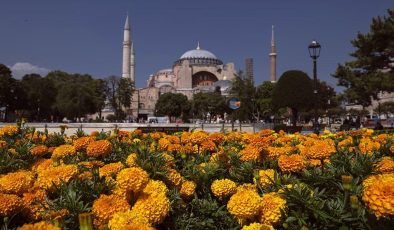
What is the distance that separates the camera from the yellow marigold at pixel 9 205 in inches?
86.0

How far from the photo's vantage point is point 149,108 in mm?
99188

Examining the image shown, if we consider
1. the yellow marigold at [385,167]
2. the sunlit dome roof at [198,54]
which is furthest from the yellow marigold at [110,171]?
the sunlit dome roof at [198,54]

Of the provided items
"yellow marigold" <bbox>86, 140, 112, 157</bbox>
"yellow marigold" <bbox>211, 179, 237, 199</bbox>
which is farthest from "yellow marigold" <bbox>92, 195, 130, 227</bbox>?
"yellow marigold" <bbox>86, 140, 112, 157</bbox>

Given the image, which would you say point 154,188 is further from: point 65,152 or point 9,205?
point 65,152

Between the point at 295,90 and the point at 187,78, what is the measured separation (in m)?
75.1

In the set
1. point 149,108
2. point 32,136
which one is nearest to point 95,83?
point 149,108

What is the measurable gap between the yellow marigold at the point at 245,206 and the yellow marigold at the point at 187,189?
47cm

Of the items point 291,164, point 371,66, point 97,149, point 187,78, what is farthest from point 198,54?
point 291,164

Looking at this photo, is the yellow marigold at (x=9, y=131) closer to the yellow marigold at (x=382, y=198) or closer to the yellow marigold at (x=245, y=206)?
the yellow marigold at (x=245, y=206)

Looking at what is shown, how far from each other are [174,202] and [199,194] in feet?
1.50

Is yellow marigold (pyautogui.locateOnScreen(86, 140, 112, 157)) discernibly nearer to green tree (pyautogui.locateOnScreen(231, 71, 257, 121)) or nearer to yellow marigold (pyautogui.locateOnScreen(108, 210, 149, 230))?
yellow marigold (pyautogui.locateOnScreen(108, 210, 149, 230))

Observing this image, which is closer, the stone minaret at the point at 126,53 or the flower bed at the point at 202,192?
the flower bed at the point at 202,192

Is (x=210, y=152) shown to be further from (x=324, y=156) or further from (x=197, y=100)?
(x=197, y=100)

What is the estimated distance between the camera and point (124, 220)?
1830mm
